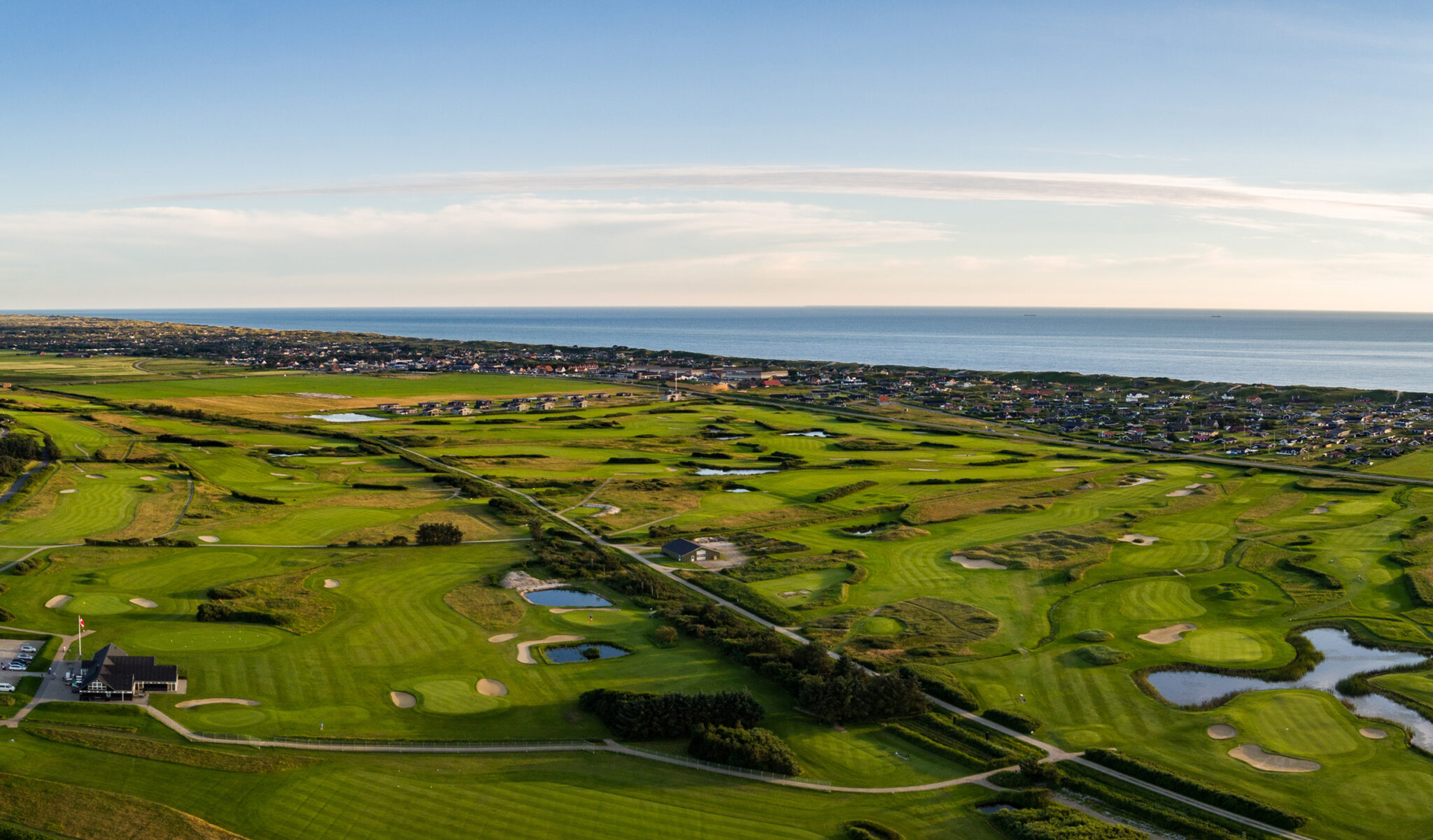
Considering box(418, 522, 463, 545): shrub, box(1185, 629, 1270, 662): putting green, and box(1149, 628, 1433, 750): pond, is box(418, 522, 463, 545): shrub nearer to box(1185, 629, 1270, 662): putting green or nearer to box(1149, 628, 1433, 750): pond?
box(1149, 628, 1433, 750): pond

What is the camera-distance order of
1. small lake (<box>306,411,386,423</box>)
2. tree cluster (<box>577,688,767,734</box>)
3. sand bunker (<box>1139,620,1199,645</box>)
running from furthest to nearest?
small lake (<box>306,411,386,423</box>), sand bunker (<box>1139,620,1199,645</box>), tree cluster (<box>577,688,767,734</box>)

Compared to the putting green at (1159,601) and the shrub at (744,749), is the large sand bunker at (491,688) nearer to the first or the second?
the shrub at (744,749)

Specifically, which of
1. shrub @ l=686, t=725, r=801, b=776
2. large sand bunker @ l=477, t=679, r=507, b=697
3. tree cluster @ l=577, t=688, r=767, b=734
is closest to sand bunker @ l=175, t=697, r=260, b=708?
large sand bunker @ l=477, t=679, r=507, b=697

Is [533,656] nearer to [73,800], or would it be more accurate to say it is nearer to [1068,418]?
[73,800]

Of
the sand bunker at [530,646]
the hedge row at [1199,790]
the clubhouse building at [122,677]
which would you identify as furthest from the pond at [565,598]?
the hedge row at [1199,790]

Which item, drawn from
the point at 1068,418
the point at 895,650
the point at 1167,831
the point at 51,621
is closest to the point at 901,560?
the point at 895,650

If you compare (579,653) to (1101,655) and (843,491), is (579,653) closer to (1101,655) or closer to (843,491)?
(1101,655)

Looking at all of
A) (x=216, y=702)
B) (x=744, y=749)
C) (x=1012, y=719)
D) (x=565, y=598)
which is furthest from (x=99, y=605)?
(x=1012, y=719)
